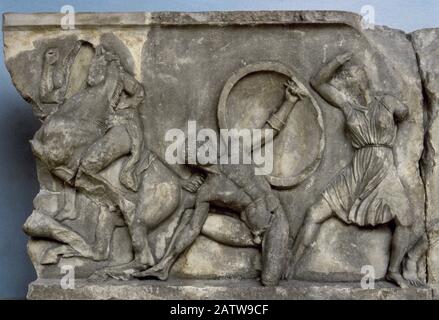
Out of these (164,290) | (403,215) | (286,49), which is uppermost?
(286,49)

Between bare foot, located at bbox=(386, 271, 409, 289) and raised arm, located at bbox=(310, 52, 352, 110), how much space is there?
0.98 metres

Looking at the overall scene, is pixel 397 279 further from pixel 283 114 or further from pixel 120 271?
pixel 120 271

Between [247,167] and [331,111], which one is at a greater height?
[331,111]

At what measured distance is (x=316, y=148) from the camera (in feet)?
15.7

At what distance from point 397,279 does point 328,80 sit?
119 centimetres

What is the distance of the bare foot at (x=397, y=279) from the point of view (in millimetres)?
4598

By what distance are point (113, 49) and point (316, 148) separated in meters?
1.31

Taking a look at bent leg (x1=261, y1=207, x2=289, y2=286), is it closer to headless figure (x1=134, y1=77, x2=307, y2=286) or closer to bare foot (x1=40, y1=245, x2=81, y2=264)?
headless figure (x1=134, y1=77, x2=307, y2=286)

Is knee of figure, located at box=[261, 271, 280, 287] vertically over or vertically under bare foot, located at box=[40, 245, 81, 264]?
under

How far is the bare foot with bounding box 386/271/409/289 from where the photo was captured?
4598mm

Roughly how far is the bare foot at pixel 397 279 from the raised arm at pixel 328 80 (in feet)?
3.21

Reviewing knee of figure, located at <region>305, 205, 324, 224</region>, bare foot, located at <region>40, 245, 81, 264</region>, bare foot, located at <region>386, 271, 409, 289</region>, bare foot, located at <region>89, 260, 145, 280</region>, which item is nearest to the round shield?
knee of figure, located at <region>305, 205, 324, 224</region>

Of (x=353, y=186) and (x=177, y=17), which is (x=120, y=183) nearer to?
(x=177, y=17)

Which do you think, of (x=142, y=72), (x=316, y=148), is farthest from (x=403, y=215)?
(x=142, y=72)
